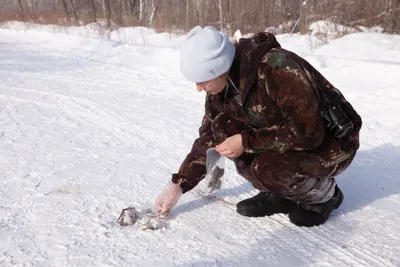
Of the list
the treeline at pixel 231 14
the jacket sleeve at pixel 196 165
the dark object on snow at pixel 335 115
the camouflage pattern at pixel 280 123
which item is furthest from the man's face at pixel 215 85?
the treeline at pixel 231 14

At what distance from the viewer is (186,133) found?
3264 mm

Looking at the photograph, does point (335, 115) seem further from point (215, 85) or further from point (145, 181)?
point (145, 181)

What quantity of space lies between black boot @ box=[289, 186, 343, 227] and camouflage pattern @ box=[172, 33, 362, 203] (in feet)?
0.14

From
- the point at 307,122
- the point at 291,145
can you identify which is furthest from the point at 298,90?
the point at 291,145

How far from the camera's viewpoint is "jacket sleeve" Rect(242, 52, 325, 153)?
1564mm

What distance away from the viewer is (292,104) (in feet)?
5.18

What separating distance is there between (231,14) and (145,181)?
6.94 metres

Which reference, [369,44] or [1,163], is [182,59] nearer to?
[1,163]

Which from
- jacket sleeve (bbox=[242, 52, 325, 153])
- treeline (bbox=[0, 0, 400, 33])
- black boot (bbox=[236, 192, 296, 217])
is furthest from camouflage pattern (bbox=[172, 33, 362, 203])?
treeline (bbox=[0, 0, 400, 33])

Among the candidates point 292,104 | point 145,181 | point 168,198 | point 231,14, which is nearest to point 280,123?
point 292,104

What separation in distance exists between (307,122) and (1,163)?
2005mm

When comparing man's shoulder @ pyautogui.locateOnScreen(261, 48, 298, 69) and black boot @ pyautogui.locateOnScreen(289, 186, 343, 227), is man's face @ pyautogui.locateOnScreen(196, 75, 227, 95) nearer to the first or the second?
man's shoulder @ pyautogui.locateOnScreen(261, 48, 298, 69)

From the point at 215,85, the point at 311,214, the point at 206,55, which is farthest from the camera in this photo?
the point at 311,214

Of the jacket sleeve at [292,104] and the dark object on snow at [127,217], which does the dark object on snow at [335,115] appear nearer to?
the jacket sleeve at [292,104]
